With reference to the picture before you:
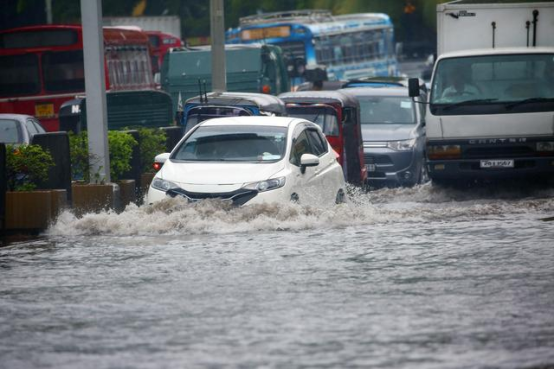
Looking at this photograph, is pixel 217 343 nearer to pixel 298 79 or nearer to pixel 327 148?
pixel 327 148

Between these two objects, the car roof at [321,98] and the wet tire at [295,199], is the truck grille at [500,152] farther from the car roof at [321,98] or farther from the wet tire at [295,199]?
the wet tire at [295,199]

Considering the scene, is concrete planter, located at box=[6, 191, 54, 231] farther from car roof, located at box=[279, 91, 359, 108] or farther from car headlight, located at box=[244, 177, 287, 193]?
car roof, located at box=[279, 91, 359, 108]

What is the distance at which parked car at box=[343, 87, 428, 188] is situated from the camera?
82.1ft

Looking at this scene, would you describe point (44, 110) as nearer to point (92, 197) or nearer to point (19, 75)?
point (19, 75)

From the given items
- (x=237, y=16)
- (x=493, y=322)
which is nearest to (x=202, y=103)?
(x=493, y=322)

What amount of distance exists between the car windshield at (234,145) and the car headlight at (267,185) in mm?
551

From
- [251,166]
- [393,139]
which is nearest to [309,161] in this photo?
[251,166]

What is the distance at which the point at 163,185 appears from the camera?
1614 centimetres

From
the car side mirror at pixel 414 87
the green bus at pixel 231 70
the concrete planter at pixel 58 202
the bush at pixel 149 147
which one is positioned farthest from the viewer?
the green bus at pixel 231 70

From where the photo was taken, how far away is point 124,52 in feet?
119

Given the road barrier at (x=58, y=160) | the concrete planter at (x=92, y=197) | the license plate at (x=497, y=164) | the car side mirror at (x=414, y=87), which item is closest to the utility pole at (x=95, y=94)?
the concrete planter at (x=92, y=197)

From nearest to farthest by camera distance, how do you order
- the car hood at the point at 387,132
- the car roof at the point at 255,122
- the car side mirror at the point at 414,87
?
the car roof at the point at 255,122, the car side mirror at the point at 414,87, the car hood at the point at 387,132

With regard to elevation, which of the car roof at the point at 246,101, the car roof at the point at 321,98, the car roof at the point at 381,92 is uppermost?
the car roof at the point at 246,101

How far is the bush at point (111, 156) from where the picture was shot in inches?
725
